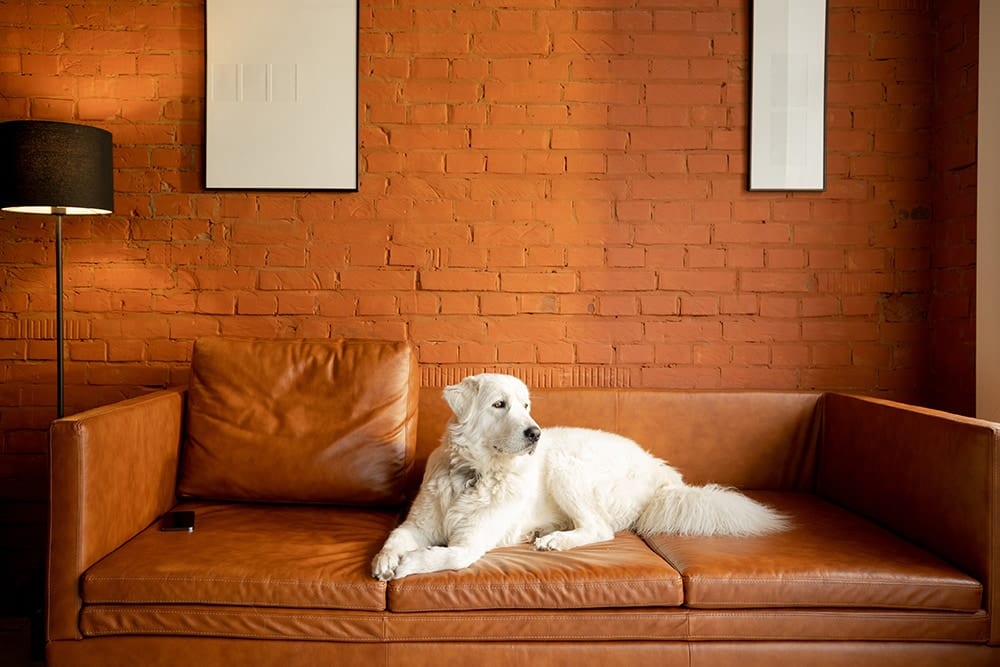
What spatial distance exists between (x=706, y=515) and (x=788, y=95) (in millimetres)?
1880

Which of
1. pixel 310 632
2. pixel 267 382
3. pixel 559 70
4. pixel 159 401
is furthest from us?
pixel 559 70

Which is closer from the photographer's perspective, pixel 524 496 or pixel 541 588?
pixel 541 588

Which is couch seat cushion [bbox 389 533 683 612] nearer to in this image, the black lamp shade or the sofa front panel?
the sofa front panel

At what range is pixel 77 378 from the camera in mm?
3031

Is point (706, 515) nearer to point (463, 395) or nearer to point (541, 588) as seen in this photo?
point (541, 588)

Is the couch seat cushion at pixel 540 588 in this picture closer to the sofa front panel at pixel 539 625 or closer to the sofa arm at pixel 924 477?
the sofa front panel at pixel 539 625

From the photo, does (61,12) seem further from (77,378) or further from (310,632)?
(310,632)

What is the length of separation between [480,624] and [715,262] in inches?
74.3

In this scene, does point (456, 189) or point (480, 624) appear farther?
point (456, 189)

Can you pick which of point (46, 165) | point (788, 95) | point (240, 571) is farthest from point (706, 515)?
point (46, 165)

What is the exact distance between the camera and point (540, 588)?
1.88m

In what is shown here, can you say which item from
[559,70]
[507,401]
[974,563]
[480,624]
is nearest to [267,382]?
[507,401]

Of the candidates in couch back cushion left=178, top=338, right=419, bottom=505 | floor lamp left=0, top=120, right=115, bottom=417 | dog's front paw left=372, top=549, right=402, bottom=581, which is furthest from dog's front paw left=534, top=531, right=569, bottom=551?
floor lamp left=0, top=120, right=115, bottom=417

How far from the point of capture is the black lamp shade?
8.13 feet
